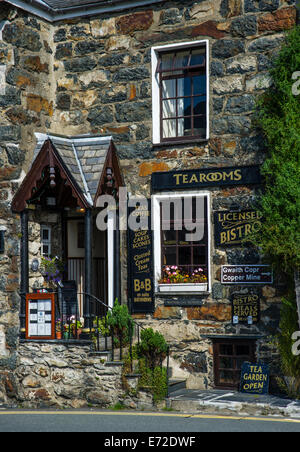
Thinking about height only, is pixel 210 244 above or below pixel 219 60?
below

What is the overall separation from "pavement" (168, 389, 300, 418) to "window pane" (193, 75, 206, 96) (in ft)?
18.1

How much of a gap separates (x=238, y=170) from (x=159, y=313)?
299cm

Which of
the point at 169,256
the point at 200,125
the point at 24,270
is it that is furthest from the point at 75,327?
the point at 200,125

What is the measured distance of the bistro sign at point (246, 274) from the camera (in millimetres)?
13094

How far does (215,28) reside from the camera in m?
13.7

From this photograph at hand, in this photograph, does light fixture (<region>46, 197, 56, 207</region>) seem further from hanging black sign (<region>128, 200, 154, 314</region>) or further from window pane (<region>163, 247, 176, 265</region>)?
window pane (<region>163, 247, 176, 265</region>)

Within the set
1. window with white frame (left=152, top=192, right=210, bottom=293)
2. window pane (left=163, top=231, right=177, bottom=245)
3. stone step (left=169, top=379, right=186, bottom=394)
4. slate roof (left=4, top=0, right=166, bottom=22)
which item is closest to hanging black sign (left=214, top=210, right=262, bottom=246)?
window with white frame (left=152, top=192, right=210, bottom=293)

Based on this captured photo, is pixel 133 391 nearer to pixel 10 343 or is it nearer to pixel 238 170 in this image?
pixel 10 343

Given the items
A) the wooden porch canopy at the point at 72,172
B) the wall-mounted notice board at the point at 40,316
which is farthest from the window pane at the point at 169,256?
the wall-mounted notice board at the point at 40,316

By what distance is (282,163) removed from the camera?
1249 centimetres

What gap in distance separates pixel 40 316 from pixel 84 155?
3136 millimetres
